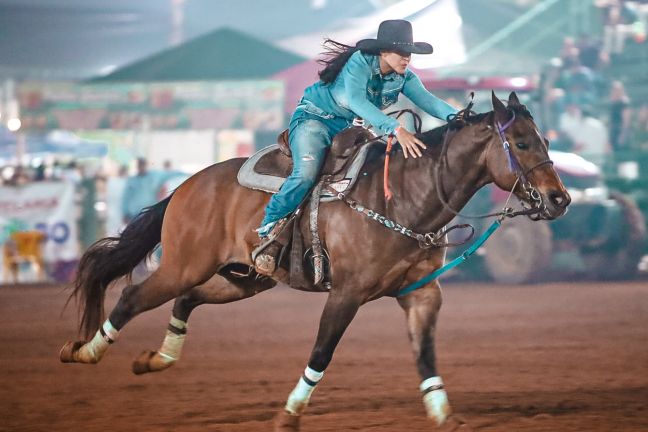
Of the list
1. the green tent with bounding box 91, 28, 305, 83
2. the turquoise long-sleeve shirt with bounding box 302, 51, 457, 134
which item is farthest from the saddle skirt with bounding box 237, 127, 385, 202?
the green tent with bounding box 91, 28, 305, 83

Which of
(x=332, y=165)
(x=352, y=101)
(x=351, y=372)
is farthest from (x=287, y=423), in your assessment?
(x=351, y=372)

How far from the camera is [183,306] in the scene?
7.21 metres

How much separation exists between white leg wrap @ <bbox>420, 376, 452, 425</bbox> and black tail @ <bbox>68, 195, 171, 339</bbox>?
93.2 inches

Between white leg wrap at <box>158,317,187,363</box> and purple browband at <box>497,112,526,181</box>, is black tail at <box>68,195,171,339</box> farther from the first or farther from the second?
purple browband at <box>497,112,526,181</box>

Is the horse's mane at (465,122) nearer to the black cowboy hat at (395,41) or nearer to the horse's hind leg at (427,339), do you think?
the black cowboy hat at (395,41)

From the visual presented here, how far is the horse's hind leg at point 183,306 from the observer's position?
7133mm

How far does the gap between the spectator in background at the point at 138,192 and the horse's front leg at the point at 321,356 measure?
12556 millimetres

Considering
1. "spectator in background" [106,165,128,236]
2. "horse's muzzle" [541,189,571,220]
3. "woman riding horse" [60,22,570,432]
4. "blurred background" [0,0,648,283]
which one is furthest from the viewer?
"spectator in background" [106,165,128,236]

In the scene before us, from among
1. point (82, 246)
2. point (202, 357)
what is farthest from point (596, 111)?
point (202, 357)

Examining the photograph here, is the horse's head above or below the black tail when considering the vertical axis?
above

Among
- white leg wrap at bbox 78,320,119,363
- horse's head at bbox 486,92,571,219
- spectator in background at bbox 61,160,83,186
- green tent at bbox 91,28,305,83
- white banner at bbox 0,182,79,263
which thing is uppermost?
horse's head at bbox 486,92,571,219

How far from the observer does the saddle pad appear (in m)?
6.19

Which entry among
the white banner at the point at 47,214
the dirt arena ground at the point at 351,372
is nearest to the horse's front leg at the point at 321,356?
the dirt arena ground at the point at 351,372

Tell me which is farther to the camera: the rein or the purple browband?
the rein
